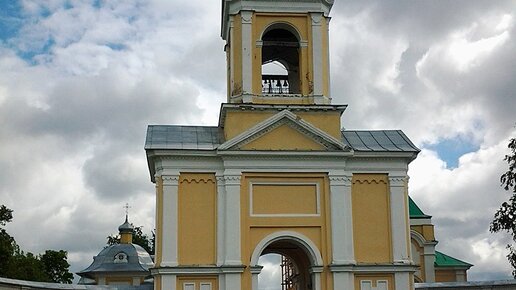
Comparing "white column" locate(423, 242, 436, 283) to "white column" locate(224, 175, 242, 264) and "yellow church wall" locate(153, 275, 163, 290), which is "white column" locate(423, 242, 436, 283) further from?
"yellow church wall" locate(153, 275, 163, 290)

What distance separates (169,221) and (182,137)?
2483 mm

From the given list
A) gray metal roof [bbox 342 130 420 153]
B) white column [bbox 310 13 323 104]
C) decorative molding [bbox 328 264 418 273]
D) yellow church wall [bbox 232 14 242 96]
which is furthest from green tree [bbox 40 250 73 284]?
decorative molding [bbox 328 264 418 273]

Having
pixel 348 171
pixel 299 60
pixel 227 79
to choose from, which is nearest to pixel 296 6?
pixel 299 60

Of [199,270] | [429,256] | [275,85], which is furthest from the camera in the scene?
[429,256]

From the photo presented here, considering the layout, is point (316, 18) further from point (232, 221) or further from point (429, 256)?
point (429, 256)

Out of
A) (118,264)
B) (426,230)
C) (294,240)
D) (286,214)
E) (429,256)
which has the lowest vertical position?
(294,240)

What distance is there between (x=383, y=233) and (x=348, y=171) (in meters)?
1.80

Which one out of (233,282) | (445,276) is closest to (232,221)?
(233,282)

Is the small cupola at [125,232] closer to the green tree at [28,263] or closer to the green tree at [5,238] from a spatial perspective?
the green tree at [28,263]

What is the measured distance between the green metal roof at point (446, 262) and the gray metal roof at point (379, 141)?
1107cm

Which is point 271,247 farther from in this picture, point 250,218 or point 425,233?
point 425,233

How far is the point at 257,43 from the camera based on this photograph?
20.7 m

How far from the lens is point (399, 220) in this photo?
19.7 metres

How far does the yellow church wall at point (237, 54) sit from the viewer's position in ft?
67.3
